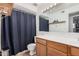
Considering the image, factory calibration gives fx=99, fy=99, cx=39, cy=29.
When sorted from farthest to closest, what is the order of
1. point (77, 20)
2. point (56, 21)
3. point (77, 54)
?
point (56, 21) < point (77, 20) < point (77, 54)

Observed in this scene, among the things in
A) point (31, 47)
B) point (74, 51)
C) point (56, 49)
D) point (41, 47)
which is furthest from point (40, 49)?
point (74, 51)

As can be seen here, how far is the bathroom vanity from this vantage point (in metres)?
1.35

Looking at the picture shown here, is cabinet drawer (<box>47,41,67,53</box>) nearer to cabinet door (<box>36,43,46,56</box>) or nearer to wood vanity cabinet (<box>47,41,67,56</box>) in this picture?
wood vanity cabinet (<box>47,41,67,56</box>)

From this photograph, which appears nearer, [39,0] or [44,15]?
[39,0]

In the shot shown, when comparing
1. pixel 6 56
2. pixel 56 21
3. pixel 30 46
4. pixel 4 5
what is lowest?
pixel 6 56

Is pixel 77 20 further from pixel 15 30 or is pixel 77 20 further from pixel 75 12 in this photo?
pixel 15 30

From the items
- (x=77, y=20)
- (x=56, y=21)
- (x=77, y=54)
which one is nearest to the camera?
(x=77, y=54)

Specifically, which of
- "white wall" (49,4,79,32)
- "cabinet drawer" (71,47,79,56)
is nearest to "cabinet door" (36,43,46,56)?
"white wall" (49,4,79,32)

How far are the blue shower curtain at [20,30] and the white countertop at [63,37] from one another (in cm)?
18

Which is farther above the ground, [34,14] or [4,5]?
[4,5]

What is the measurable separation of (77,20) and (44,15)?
0.51 metres

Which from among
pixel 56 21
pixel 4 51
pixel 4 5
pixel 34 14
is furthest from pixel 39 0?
pixel 4 51

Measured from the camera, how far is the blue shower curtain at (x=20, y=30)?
1.49 metres

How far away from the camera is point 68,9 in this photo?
58.2 inches
